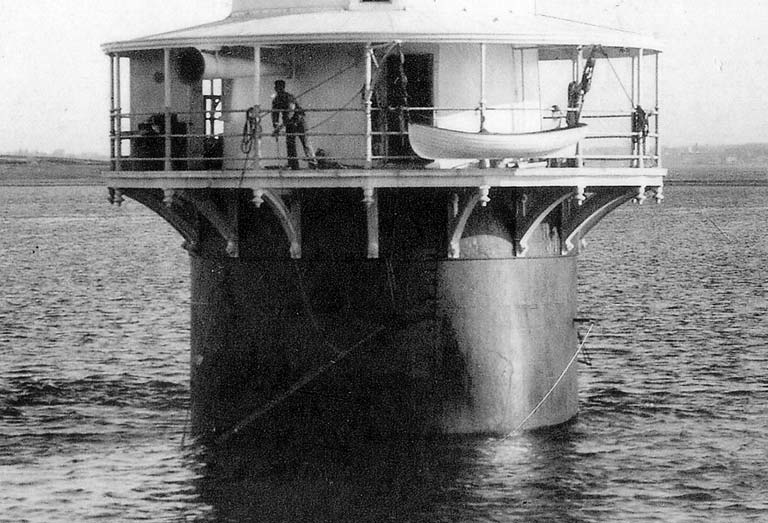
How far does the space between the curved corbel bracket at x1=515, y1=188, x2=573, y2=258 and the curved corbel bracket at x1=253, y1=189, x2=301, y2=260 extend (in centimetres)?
386

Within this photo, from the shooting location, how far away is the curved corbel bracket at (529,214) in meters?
31.3

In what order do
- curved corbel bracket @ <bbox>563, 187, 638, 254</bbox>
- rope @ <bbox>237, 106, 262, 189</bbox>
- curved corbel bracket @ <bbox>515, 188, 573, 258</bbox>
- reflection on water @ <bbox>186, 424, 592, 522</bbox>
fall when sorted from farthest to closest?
curved corbel bracket @ <bbox>563, 187, 638, 254</bbox> < curved corbel bracket @ <bbox>515, 188, 573, 258</bbox> < rope @ <bbox>237, 106, 262, 189</bbox> < reflection on water @ <bbox>186, 424, 592, 522</bbox>

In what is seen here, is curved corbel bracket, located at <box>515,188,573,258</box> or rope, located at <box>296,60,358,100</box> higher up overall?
rope, located at <box>296,60,358,100</box>

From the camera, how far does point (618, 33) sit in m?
32.0

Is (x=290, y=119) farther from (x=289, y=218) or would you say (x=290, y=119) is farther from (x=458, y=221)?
(x=458, y=221)

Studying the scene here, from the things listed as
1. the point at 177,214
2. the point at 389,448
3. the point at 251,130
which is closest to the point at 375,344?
the point at 389,448

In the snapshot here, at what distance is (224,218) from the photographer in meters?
31.3

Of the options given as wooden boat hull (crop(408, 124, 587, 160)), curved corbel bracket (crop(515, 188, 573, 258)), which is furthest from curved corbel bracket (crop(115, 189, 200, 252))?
curved corbel bracket (crop(515, 188, 573, 258))

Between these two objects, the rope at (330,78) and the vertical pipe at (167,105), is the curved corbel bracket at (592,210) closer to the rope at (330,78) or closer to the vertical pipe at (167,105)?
the rope at (330,78)

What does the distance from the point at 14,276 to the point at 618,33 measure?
194ft

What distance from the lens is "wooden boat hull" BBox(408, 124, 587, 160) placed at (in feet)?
97.8

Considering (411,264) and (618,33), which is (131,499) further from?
(618,33)

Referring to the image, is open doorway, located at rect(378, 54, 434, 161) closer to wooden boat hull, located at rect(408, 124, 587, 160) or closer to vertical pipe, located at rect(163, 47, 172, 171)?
wooden boat hull, located at rect(408, 124, 587, 160)

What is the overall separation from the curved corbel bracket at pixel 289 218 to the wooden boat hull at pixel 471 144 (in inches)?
92.4
